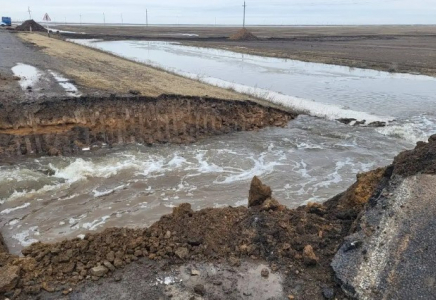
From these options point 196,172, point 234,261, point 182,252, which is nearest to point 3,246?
point 182,252

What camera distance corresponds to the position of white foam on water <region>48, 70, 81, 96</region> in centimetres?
1731

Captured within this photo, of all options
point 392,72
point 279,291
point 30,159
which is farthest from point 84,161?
point 392,72

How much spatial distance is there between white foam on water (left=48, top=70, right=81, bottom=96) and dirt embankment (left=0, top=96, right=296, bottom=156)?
2205mm

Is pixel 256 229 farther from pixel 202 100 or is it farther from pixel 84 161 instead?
pixel 202 100

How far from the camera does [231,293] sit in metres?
5.23

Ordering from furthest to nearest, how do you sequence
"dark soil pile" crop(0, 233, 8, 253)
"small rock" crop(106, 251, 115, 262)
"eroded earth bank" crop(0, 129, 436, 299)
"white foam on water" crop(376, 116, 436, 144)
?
"white foam on water" crop(376, 116, 436, 144), "dark soil pile" crop(0, 233, 8, 253), "small rock" crop(106, 251, 115, 262), "eroded earth bank" crop(0, 129, 436, 299)

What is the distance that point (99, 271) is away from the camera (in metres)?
5.50

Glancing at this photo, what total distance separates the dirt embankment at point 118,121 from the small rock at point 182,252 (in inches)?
326

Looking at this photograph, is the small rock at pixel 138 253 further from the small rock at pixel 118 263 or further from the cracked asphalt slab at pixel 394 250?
the cracked asphalt slab at pixel 394 250

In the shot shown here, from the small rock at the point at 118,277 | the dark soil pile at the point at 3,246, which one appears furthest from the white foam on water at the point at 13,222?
the small rock at the point at 118,277

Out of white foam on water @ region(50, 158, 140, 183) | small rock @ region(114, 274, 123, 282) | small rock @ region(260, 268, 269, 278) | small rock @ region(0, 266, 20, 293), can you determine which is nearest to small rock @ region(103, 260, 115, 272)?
small rock @ region(114, 274, 123, 282)

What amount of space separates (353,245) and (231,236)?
187 cm

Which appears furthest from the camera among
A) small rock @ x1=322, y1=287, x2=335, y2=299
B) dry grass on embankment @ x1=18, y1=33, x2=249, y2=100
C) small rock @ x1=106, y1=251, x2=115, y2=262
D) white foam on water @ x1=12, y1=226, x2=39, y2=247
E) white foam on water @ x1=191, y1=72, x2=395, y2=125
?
dry grass on embankment @ x1=18, y1=33, x2=249, y2=100

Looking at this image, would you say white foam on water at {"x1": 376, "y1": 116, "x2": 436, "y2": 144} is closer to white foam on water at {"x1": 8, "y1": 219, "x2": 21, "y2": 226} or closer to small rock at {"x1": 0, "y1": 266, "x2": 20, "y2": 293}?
white foam on water at {"x1": 8, "y1": 219, "x2": 21, "y2": 226}
